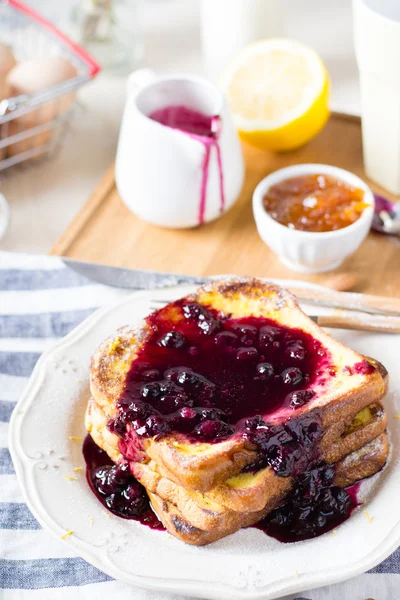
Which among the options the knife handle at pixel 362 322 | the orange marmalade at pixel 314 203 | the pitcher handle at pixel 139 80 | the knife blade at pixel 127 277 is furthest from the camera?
the pitcher handle at pixel 139 80

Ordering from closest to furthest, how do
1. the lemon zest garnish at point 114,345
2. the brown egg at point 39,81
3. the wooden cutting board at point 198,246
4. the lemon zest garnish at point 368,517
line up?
the lemon zest garnish at point 368,517, the lemon zest garnish at point 114,345, the wooden cutting board at point 198,246, the brown egg at point 39,81

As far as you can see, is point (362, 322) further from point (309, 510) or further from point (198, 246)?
point (198, 246)

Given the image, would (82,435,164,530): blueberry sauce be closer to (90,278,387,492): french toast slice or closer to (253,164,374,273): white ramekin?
(90,278,387,492): french toast slice

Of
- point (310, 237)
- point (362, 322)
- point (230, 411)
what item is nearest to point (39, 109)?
point (310, 237)

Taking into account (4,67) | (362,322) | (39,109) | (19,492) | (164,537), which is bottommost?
(19,492)

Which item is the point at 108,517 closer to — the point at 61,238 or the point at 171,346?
the point at 171,346

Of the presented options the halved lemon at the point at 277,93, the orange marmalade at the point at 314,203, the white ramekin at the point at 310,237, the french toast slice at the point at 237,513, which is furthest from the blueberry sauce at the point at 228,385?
the halved lemon at the point at 277,93

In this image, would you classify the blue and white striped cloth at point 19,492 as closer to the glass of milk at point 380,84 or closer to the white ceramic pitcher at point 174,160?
the white ceramic pitcher at point 174,160

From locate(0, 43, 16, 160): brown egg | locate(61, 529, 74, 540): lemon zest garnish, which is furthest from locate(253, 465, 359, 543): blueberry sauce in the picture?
locate(0, 43, 16, 160): brown egg
